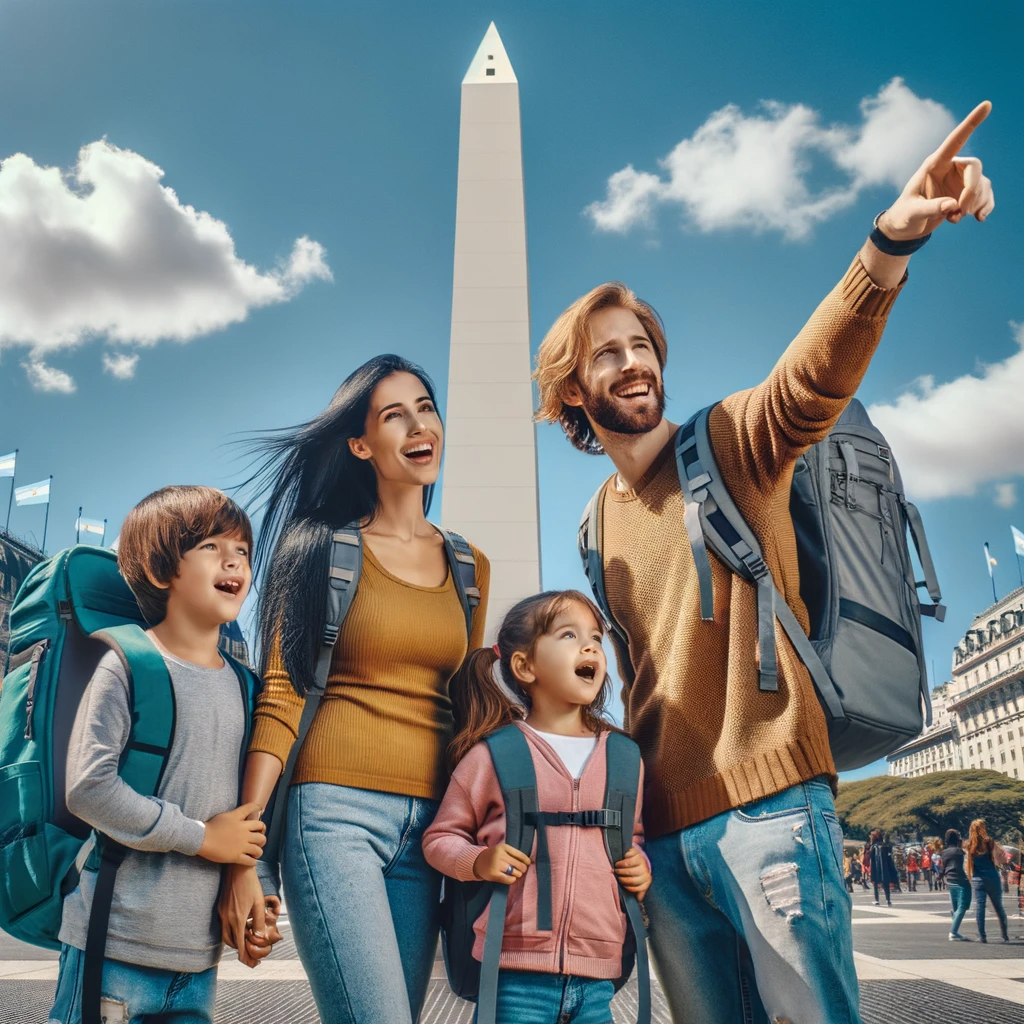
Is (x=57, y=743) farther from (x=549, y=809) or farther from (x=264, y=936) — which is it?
(x=549, y=809)

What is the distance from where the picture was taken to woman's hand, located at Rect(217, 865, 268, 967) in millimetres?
2098

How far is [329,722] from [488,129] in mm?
13629

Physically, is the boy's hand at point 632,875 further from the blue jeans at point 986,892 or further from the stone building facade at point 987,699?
the stone building facade at point 987,699

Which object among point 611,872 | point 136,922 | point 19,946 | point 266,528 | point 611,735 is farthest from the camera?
point 19,946

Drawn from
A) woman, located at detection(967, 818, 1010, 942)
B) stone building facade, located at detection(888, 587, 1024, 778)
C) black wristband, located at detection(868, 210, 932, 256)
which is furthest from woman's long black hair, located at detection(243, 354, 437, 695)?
stone building facade, located at detection(888, 587, 1024, 778)

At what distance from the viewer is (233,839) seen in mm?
2100

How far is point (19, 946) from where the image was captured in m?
11.0

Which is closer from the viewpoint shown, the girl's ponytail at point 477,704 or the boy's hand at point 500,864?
the boy's hand at point 500,864

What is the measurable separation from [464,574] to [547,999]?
1.11 m

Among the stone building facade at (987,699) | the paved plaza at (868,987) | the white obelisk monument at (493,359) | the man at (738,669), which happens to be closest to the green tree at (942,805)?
the stone building facade at (987,699)

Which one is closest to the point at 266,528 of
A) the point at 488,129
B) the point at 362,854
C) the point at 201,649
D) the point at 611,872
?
the point at 201,649

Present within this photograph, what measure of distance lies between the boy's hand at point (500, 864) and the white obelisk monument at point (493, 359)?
9066mm

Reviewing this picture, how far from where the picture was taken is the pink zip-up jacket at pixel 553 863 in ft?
6.86

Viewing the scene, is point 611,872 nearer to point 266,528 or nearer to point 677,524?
point 677,524
